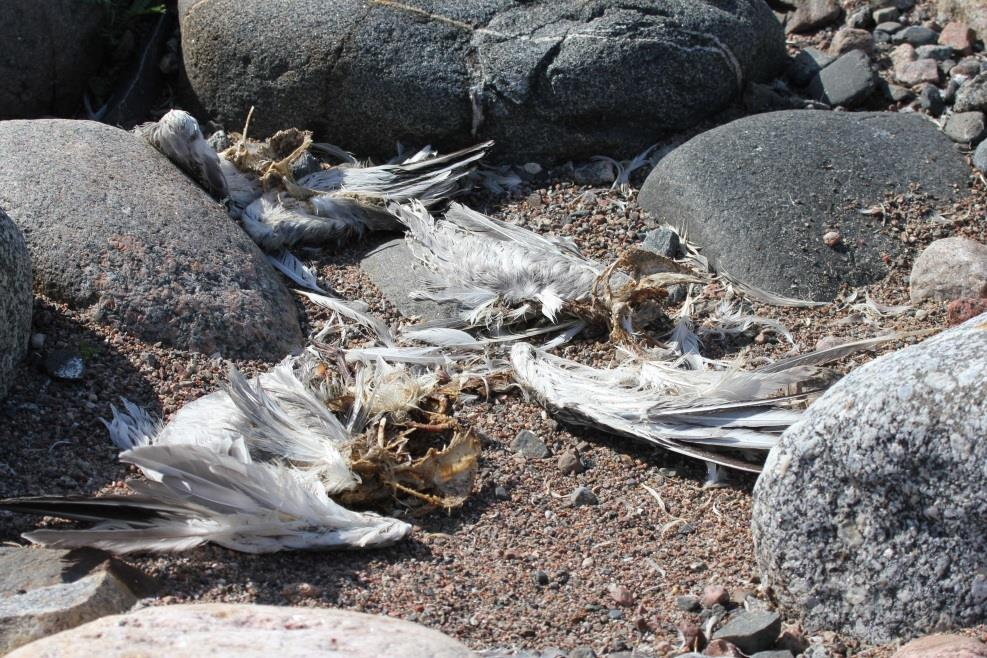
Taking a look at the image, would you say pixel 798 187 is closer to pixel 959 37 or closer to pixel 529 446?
pixel 959 37

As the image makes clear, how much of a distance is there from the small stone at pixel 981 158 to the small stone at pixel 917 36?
100 cm

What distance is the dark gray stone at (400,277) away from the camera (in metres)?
4.90

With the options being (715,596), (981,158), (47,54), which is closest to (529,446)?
(715,596)

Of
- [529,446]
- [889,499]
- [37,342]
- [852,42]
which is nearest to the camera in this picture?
[889,499]

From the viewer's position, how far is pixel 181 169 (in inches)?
208

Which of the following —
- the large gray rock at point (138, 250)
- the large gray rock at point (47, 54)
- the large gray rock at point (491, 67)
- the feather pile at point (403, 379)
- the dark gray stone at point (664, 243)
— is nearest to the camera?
the feather pile at point (403, 379)

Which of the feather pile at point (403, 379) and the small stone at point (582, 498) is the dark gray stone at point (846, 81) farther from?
the small stone at point (582, 498)

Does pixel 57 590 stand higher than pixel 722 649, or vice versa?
pixel 57 590

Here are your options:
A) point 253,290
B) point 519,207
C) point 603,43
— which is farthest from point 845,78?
point 253,290

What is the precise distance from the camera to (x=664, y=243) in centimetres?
506

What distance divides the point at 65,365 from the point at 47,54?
260 cm

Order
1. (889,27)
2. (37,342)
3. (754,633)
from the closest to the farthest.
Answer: (754,633)
(37,342)
(889,27)

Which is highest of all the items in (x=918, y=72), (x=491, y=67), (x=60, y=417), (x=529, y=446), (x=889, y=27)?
(x=491, y=67)

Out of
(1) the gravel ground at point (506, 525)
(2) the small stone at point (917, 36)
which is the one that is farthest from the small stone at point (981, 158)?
(2) the small stone at point (917, 36)
